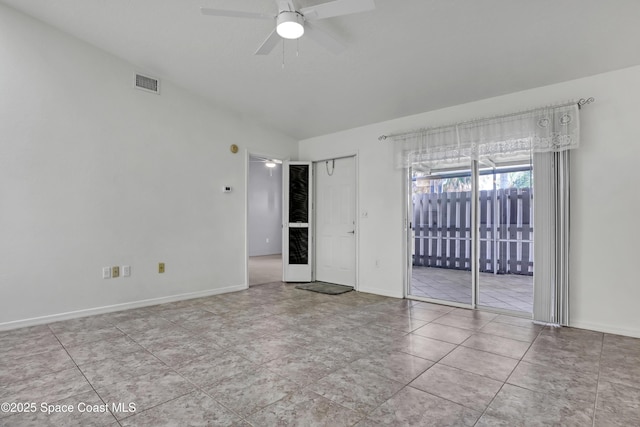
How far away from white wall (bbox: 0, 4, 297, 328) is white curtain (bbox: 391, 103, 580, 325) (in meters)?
3.78

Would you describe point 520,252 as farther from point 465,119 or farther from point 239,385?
point 239,385

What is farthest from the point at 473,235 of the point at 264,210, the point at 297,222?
the point at 264,210

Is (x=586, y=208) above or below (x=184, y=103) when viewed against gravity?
below

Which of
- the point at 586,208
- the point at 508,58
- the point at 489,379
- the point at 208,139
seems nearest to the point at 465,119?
the point at 508,58

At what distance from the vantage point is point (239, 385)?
220 cm

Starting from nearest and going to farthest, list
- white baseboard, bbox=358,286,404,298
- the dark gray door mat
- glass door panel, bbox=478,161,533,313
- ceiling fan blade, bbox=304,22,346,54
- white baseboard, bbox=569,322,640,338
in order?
ceiling fan blade, bbox=304,22,346,54, white baseboard, bbox=569,322,640,338, glass door panel, bbox=478,161,533,313, white baseboard, bbox=358,286,404,298, the dark gray door mat

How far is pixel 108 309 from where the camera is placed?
12.8ft

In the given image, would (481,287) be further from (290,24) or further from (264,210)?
(264,210)

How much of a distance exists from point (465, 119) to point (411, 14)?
174 centimetres

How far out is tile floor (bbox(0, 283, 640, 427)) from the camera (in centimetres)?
187

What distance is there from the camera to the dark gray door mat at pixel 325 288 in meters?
5.09

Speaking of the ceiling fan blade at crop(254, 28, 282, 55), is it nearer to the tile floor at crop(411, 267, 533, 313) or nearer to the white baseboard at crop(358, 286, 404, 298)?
the tile floor at crop(411, 267, 533, 313)

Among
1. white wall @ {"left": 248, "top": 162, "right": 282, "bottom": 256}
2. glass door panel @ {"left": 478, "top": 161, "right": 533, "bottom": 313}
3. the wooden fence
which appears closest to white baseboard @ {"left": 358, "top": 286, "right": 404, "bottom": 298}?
the wooden fence

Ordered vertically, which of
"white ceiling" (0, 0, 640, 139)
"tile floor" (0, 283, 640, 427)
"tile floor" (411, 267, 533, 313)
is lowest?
"tile floor" (0, 283, 640, 427)
